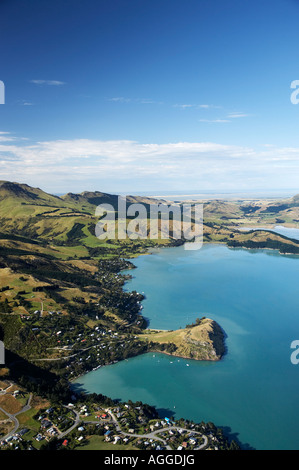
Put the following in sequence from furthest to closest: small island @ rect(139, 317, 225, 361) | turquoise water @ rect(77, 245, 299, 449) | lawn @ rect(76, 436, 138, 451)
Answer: small island @ rect(139, 317, 225, 361) < turquoise water @ rect(77, 245, 299, 449) < lawn @ rect(76, 436, 138, 451)

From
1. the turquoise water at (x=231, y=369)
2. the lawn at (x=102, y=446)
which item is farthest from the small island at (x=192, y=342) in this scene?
the lawn at (x=102, y=446)

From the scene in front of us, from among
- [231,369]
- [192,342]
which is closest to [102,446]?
[231,369]

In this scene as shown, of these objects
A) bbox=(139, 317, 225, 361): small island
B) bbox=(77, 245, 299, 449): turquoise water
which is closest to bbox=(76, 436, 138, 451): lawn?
bbox=(77, 245, 299, 449): turquoise water

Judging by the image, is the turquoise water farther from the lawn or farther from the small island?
the lawn

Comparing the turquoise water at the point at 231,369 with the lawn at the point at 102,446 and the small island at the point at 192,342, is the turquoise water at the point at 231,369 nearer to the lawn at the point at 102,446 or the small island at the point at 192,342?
the small island at the point at 192,342

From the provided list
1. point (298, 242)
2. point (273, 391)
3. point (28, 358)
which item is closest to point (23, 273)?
point (28, 358)

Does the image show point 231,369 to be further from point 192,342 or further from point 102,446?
point 102,446

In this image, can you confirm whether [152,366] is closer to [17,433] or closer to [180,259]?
[17,433]
